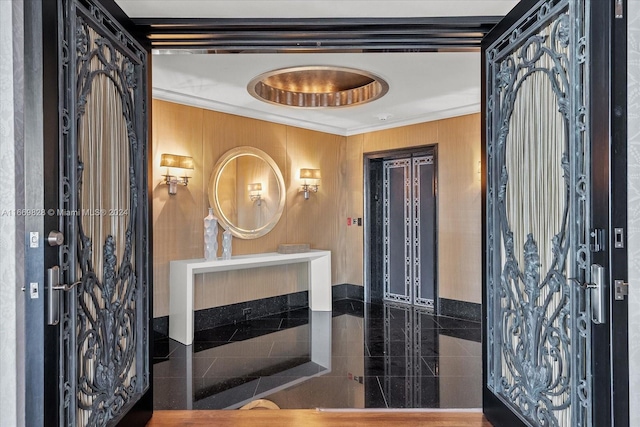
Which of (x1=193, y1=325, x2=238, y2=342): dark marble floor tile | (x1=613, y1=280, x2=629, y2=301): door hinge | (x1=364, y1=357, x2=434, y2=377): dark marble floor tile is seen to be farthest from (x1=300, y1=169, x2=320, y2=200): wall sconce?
(x1=613, y1=280, x2=629, y2=301): door hinge

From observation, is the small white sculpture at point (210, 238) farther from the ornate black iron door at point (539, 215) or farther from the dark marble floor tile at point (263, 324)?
the ornate black iron door at point (539, 215)

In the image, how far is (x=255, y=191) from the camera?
5.09 m

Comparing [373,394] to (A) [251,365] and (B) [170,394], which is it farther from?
(B) [170,394]

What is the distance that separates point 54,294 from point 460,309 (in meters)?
4.50

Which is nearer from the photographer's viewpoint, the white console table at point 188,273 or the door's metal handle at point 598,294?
the door's metal handle at point 598,294

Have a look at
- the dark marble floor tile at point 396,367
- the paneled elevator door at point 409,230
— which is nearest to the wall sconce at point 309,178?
the paneled elevator door at point 409,230

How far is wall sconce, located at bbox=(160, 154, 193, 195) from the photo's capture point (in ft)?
13.6

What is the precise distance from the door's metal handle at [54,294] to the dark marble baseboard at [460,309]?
441 centimetres

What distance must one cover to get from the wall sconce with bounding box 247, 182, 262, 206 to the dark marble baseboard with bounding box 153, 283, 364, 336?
127 cm

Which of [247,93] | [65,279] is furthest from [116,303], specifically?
[247,93]

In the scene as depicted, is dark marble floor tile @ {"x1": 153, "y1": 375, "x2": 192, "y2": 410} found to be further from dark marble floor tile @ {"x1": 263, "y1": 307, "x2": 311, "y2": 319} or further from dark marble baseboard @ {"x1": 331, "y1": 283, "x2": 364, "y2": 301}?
dark marble baseboard @ {"x1": 331, "y1": 283, "x2": 364, "y2": 301}

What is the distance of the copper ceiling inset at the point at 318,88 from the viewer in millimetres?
4062

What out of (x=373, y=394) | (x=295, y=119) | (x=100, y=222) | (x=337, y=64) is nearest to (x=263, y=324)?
(x=373, y=394)

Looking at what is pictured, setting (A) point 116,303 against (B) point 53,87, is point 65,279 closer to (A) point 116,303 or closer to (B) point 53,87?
(A) point 116,303
